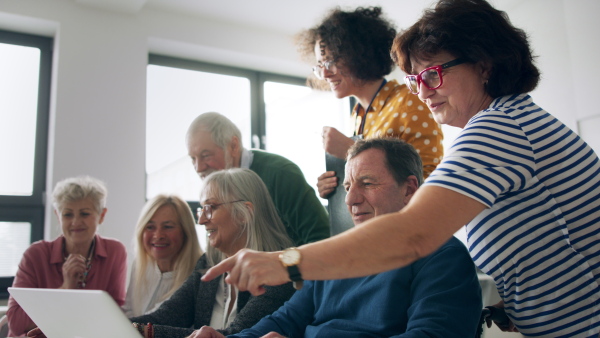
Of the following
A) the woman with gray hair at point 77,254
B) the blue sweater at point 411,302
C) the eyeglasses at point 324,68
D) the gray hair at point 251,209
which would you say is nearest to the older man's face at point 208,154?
the gray hair at point 251,209

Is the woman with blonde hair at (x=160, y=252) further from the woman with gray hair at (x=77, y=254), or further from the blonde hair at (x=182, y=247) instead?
the woman with gray hair at (x=77, y=254)

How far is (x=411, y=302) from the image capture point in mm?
1224

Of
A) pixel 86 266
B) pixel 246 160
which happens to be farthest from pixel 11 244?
pixel 246 160

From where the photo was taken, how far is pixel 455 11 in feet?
3.51

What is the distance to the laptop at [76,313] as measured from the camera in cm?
101

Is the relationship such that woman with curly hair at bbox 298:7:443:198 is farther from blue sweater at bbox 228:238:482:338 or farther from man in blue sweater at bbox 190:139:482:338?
blue sweater at bbox 228:238:482:338

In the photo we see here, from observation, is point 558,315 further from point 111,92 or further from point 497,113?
point 111,92

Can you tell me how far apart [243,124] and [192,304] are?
281 cm

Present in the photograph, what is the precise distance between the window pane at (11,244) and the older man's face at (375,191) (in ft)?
9.57

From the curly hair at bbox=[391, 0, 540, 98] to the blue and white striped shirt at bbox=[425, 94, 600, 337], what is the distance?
0.23 ft

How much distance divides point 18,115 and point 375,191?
321 cm

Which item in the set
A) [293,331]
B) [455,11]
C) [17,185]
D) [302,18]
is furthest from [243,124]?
[455,11]

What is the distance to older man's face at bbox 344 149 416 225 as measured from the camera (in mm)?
1404

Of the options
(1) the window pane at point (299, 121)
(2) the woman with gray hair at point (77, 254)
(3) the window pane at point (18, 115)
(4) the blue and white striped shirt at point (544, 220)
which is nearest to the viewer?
(4) the blue and white striped shirt at point (544, 220)
